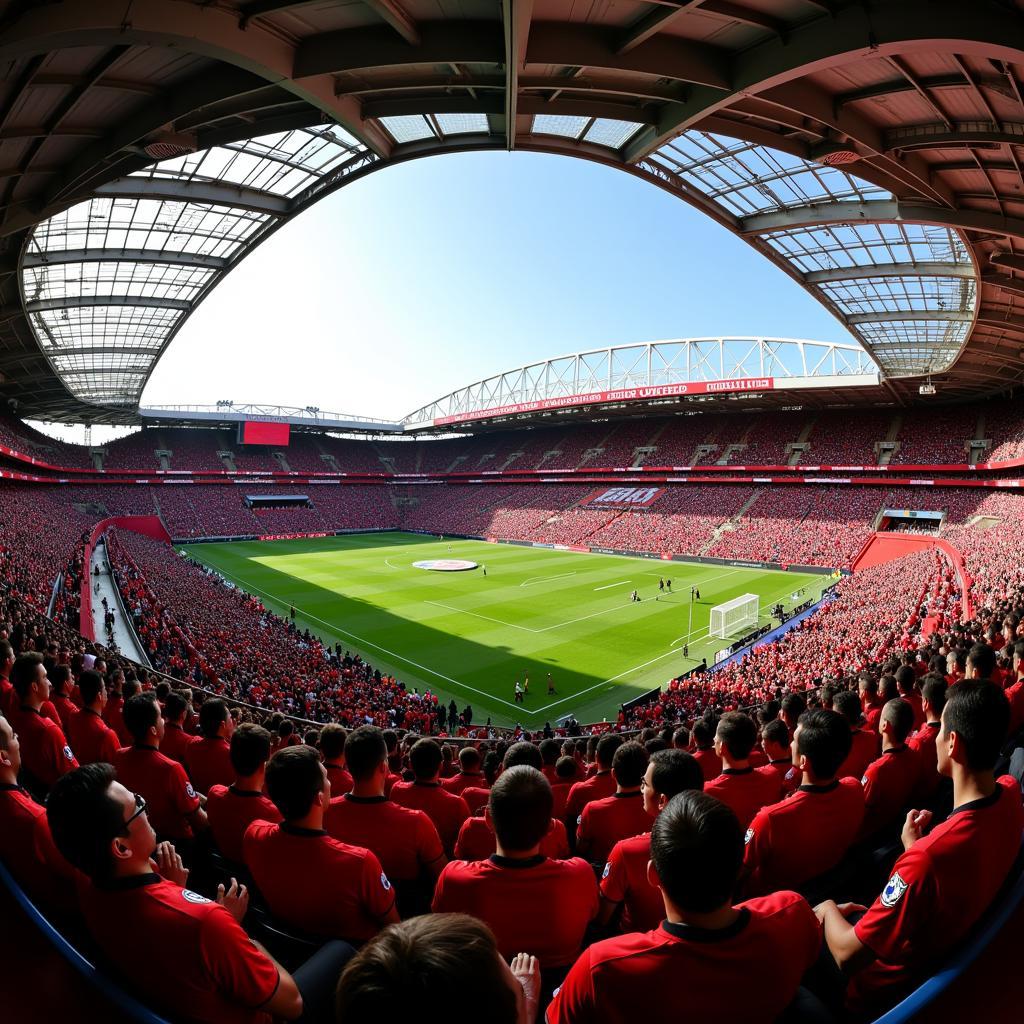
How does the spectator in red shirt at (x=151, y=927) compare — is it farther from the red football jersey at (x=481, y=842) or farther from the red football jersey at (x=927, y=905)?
the red football jersey at (x=927, y=905)

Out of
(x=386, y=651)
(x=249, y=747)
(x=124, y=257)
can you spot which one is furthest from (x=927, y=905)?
(x=124, y=257)

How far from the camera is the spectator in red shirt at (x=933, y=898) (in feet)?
7.96

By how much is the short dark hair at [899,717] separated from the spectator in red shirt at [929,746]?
6.5 inches

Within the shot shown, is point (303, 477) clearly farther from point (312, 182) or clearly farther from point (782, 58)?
point (782, 58)

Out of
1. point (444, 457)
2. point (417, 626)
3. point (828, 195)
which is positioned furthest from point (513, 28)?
point (444, 457)

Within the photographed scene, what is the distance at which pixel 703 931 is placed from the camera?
2.00 meters

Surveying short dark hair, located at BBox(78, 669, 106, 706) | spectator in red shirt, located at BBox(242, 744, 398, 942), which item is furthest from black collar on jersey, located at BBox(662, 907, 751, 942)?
short dark hair, located at BBox(78, 669, 106, 706)

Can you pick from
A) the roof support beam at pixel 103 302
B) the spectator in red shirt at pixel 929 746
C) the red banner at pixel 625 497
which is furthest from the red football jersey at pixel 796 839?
the red banner at pixel 625 497

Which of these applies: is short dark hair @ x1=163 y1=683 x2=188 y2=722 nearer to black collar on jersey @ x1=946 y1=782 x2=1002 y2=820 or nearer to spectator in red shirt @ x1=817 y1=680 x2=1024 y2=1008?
spectator in red shirt @ x1=817 y1=680 x2=1024 y2=1008

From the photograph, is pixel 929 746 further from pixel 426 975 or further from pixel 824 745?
pixel 426 975

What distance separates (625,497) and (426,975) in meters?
63.6

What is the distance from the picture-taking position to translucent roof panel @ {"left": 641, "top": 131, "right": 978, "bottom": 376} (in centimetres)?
1433

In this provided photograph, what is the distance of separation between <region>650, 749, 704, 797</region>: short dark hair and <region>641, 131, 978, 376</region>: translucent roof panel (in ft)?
46.2

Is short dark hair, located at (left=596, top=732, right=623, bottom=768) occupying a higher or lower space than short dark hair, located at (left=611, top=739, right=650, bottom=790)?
lower
